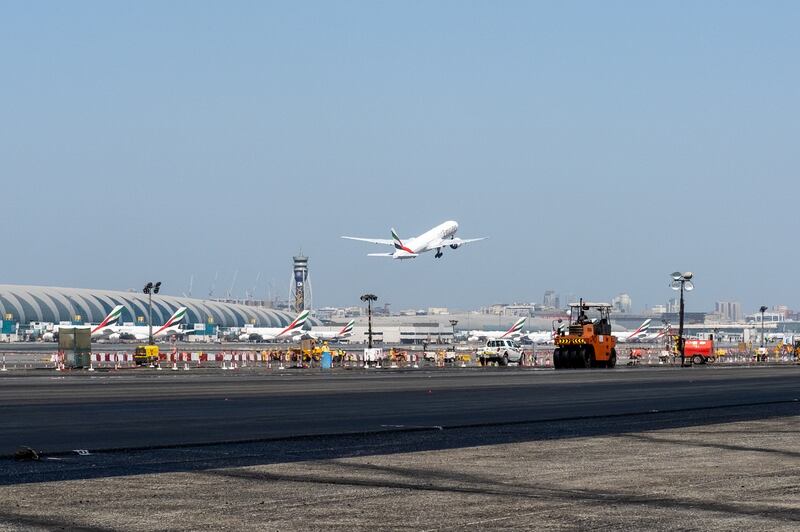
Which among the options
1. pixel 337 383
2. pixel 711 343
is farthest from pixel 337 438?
pixel 711 343

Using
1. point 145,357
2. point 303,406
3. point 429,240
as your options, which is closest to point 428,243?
point 429,240

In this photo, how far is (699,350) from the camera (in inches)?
4402

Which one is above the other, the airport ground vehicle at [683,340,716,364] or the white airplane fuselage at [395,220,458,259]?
the white airplane fuselage at [395,220,458,259]

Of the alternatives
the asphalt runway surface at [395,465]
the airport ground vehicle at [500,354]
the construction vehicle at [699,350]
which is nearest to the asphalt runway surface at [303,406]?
the asphalt runway surface at [395,465]

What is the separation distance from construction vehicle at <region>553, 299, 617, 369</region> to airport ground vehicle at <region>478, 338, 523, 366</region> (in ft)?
60.3

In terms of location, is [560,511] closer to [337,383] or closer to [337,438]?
[337,438]

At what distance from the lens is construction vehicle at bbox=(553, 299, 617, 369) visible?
83.4 meters

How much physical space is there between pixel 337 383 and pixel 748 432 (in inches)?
1156

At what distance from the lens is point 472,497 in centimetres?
1627

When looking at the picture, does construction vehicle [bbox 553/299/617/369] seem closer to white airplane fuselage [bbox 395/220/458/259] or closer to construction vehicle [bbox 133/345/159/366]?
construction vehicle [bbox 133/345/159/366]

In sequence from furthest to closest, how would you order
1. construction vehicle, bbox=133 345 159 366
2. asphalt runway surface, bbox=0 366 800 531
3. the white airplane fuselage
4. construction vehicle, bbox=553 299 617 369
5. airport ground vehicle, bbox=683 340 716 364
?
1. the white airplane fuselage
2. airport ground vehicle, bbox=683 340 716 364
3. construction vehicle, bbox=133 345 159 366
4. construction vehicle, bbox=553 299 617 369
5. asphalt runway surface, bbox=0 366 800 531

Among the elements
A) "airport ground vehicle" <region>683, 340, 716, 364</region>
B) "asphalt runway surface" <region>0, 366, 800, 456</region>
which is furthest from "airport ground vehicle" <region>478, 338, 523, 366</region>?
"asphalt runway surface" <region>0, 366, 800, 456</region>

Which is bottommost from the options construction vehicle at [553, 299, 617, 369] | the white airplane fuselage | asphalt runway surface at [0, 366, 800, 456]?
asphalt runway surface at [0, 366, 800, 456]

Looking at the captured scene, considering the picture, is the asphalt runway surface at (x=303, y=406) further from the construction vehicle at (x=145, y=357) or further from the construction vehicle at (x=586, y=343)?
the construction vehicle at (x=145, y=357)
